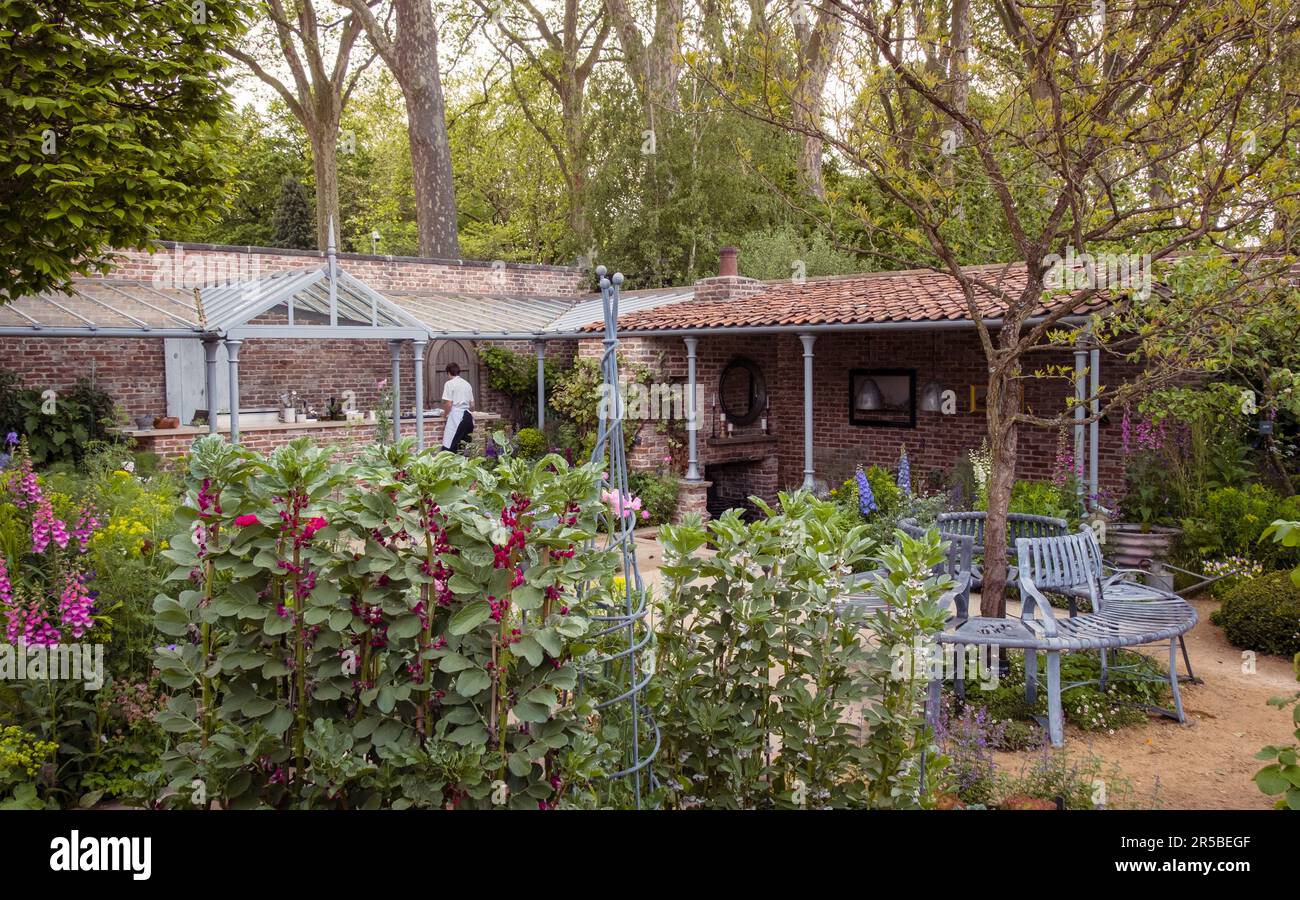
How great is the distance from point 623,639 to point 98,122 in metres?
5.69

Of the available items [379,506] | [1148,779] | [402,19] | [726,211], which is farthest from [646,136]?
[379,506]

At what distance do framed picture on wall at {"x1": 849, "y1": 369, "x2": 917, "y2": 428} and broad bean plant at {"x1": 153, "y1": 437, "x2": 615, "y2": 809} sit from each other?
10.8 m

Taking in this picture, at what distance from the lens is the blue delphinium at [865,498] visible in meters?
9.66

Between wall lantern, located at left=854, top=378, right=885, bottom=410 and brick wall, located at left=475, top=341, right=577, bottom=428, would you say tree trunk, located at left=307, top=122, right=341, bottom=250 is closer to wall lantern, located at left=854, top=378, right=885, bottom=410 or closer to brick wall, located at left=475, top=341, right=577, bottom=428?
brick wall, located at left=475, top=341, right=577, bottom=428

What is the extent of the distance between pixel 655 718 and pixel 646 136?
17.3 m

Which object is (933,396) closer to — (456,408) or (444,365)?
(456,408)

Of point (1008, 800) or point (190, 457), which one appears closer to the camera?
point (190, 457)

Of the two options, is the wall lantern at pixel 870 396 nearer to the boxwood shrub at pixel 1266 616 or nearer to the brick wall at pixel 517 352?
the brick wall at pixel 517 352

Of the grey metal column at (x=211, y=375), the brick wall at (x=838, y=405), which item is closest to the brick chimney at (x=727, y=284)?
the brick wall at (x=838, y=405)

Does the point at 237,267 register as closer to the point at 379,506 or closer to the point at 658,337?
the point at 658,337

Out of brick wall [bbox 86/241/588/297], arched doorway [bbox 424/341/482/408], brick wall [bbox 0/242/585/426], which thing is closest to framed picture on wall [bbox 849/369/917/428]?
brick wall [bbox 0/242/585/426]

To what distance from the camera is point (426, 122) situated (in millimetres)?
19766

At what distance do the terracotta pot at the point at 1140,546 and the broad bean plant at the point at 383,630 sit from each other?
25.3 feet

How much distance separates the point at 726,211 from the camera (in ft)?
65.1
